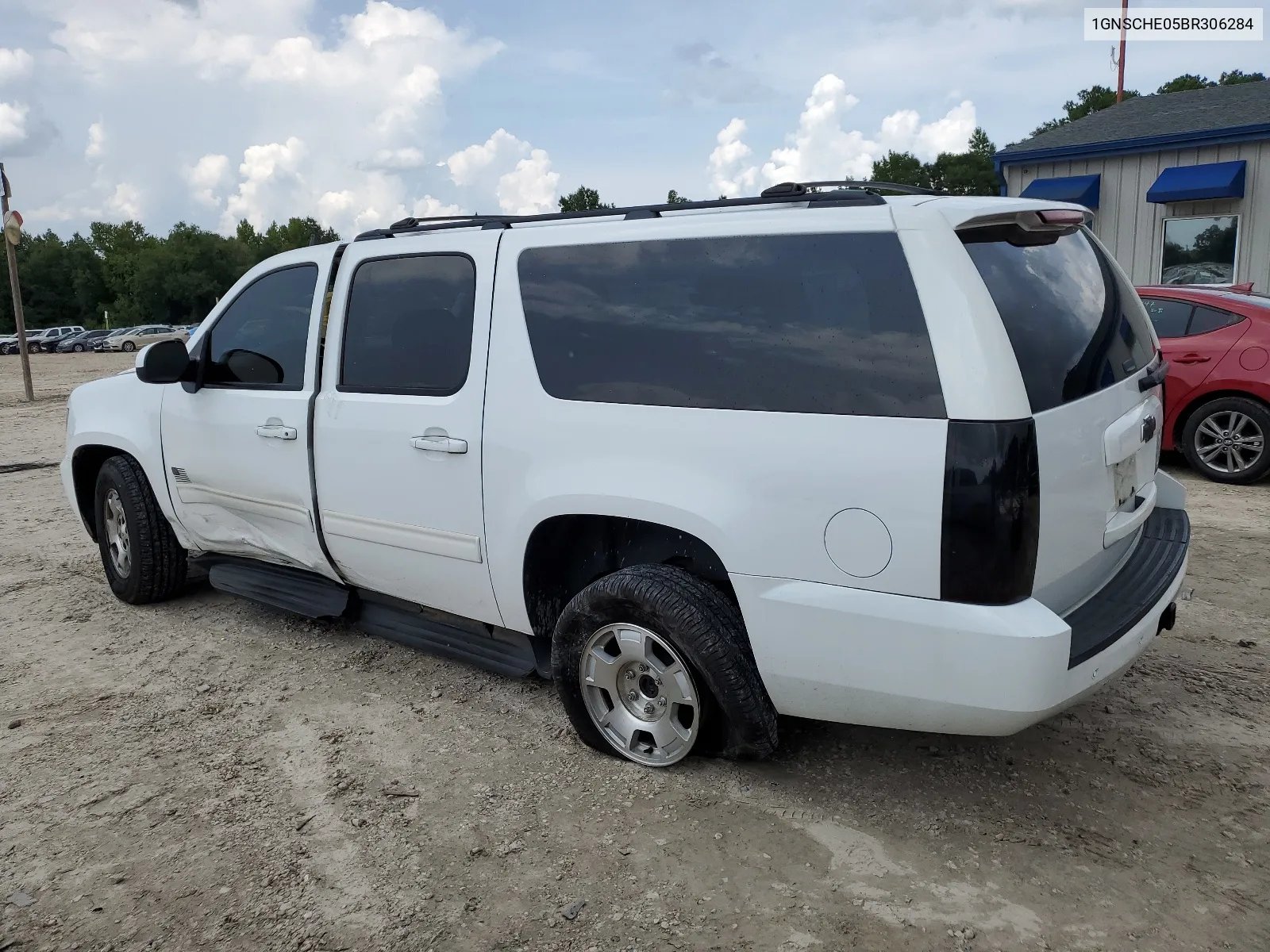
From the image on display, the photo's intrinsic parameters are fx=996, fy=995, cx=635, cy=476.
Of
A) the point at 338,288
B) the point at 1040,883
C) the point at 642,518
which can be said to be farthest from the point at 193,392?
the point at 1040,883

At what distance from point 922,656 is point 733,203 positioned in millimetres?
1600

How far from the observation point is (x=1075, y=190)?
1455 cm

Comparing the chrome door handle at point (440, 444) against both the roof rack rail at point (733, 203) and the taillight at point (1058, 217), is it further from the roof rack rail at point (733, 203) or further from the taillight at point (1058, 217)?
the taillight at point (1058, 217)

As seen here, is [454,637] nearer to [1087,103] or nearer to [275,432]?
[275,432]

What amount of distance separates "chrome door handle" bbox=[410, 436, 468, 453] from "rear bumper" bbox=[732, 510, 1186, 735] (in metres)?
1.20

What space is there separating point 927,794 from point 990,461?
4.26ft

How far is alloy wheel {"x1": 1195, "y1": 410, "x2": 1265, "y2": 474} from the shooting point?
24.7 ft

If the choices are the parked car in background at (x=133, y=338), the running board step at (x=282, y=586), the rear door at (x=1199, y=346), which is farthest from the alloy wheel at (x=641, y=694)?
the parked car in background at (x=133, y=338)

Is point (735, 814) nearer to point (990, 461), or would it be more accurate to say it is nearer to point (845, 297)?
point (990, 461)

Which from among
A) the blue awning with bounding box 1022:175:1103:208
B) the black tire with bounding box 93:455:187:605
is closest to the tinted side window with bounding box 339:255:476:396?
the black tire with bounding box 93:455:187:605

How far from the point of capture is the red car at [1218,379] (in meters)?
7.46

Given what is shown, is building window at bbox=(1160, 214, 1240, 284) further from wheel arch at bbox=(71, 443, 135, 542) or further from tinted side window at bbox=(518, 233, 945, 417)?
wheel arch at bbox=(71, 443, 135, 542)

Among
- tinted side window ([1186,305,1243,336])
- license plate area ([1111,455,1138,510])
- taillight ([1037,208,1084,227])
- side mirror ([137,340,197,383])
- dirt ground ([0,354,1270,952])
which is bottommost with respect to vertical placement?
dirt ground ([0,354,1270,952])

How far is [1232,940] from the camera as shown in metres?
2.46
